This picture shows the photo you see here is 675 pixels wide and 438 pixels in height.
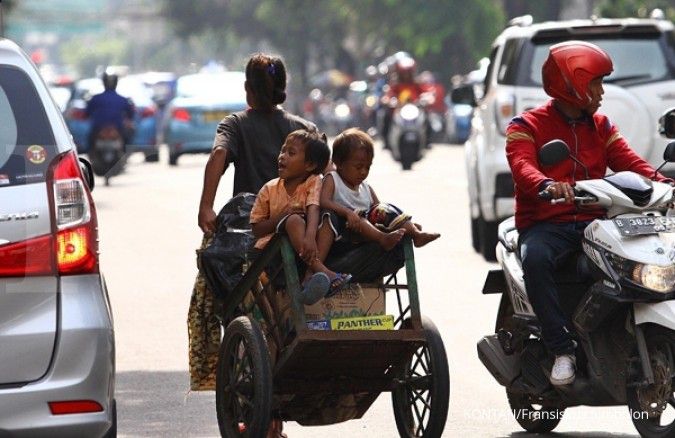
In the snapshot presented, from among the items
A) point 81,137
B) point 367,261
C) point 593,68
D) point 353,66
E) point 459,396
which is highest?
point 593,68

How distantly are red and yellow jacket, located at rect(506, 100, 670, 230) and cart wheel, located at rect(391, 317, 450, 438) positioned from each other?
0.63m

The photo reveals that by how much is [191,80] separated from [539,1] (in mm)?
31355

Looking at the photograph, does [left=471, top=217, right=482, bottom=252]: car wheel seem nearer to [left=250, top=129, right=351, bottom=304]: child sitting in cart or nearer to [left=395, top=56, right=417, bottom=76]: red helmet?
[left=250, top=129, right=351, bottom=304]: child sitting in cart

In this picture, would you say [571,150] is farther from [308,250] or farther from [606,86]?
[606,86]

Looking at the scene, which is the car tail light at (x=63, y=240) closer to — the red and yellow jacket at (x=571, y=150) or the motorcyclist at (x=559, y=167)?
the motorcyclist at (x=559, y=167)

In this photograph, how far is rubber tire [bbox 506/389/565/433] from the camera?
24.9 ft

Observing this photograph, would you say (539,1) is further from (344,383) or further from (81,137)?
(344,383)

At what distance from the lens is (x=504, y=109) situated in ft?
47.3

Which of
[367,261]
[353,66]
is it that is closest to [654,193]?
[367,261]

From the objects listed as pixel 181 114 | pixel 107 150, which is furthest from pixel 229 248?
pixel 181 114

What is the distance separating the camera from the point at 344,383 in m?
6.88

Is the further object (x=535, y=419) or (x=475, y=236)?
(x=475, y=236)


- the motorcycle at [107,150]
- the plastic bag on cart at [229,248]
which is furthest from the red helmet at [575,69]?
the motorcycle at [107,150]

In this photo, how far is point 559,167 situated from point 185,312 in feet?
17.4
